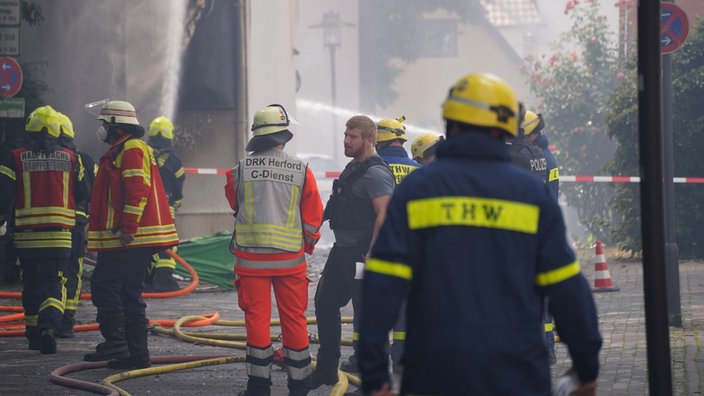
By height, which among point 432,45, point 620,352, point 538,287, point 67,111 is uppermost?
point 432,45

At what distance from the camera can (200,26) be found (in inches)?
726

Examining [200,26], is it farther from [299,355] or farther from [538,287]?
[538,287]

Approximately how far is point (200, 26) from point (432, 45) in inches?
1705

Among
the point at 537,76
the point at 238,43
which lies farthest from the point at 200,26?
the point at 537,76

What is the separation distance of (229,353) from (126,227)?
1722 mm

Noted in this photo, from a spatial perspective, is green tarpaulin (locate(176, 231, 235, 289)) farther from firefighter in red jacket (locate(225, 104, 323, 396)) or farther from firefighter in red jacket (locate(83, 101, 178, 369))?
firefighter in red jacket (locate(225, 104, 323, 396))

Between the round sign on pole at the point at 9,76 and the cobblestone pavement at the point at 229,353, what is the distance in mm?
2349

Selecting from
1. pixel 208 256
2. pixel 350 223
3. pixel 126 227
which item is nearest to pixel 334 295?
pixel 350 223

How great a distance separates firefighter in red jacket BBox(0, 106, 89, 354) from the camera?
10156 mm

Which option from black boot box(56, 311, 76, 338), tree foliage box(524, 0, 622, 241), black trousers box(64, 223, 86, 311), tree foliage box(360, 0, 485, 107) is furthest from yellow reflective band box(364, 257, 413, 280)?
tree foliage box(360, 0, 485, 107)

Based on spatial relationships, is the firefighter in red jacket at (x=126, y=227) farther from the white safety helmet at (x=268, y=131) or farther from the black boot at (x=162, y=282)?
the black boot at (x=162, y=282)

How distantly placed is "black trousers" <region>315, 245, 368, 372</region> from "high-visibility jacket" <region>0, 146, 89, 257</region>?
2.64 meters

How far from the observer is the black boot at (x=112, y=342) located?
9469mm

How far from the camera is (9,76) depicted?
1361 centimetres
